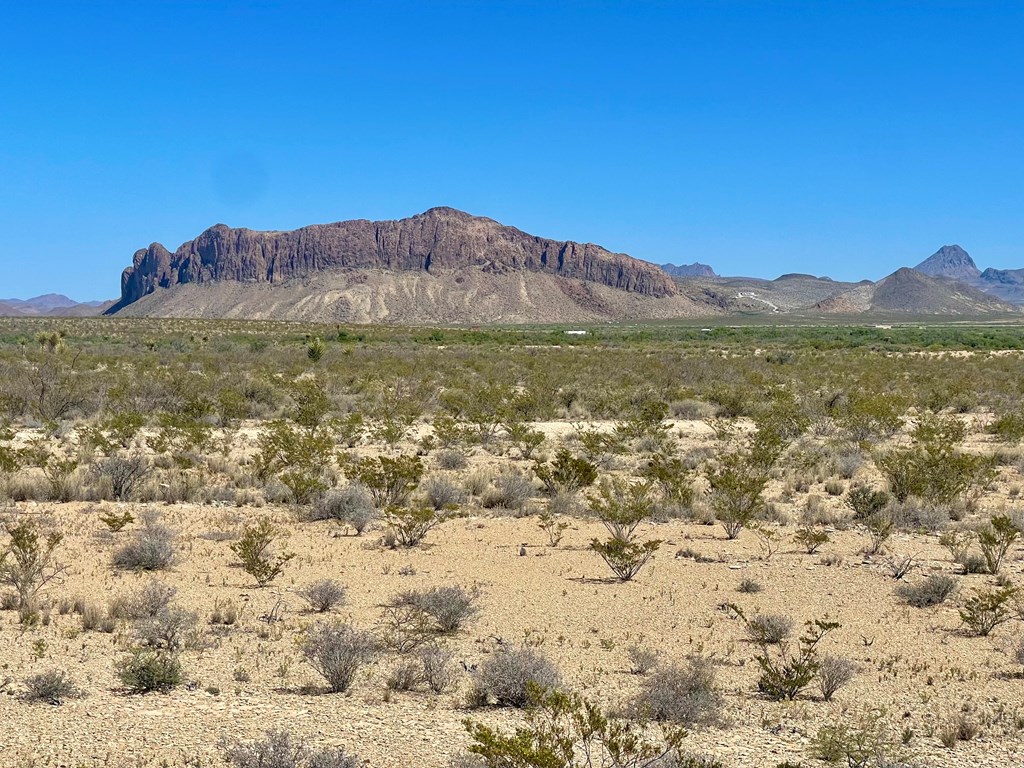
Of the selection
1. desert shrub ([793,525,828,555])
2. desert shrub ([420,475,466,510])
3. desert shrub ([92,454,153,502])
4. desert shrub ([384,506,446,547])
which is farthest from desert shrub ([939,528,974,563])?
desert shrub ([92,454,153,502])

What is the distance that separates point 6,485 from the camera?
45.2 ft

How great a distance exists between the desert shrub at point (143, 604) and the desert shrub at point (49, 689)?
166cm

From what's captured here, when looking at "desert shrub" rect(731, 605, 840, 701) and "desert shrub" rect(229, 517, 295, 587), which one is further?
"desert shrub" rect(229, 517, 295, 587)

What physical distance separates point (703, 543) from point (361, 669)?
19.7 feet

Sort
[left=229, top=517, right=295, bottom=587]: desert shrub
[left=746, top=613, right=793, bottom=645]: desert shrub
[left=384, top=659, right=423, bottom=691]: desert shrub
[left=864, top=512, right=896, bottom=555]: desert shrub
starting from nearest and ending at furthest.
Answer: [left=384, top=659, right=423, bottom=691]: desert shrub < [left=746, top=613, right=793, bottom=645]: desert shrub < [left=229, top=517, right=295, bottom=587]: desert shrub < [left=864, top=512, right=896, bottom=555]: desert shrub

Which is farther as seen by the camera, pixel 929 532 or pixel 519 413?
pixel 519 413

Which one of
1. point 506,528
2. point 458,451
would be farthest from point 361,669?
point 458,451

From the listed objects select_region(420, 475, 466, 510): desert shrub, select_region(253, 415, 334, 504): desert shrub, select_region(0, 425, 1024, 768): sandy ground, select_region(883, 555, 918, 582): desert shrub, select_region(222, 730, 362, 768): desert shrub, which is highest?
select_region(253, 415, 334, 504): desert shrub

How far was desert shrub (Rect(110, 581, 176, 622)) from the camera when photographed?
8266 millimetres

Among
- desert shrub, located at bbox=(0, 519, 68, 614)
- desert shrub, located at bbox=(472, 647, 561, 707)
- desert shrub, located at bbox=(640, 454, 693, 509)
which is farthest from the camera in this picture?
desert shrub, located at bbox=(640, 454, 693, 509)

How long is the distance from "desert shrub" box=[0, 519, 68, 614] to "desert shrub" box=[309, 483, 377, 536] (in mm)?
3748

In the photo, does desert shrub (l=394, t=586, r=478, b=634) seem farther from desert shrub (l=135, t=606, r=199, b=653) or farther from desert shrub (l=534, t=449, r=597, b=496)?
desert shrub (l=534, t=449, r=597, b=496)

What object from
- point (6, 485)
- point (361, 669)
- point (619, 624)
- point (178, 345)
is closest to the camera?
point (361, 669)

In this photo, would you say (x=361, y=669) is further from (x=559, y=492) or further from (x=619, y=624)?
(x=559, y=492)
